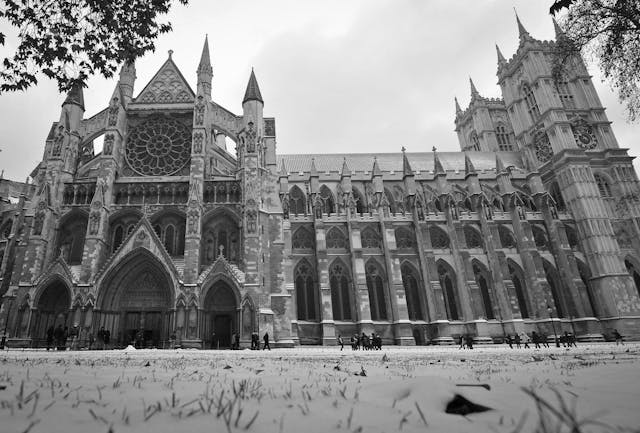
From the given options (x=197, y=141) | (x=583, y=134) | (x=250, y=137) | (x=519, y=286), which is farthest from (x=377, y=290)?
(x=583, y=134)

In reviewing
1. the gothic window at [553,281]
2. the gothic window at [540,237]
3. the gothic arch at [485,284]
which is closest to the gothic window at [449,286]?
the gothic arch at [485,284]

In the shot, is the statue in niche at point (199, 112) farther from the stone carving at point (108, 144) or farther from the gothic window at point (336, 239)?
the gothic window at point (336, 239)

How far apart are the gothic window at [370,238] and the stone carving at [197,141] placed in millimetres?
18102

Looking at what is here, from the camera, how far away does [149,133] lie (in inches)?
1099

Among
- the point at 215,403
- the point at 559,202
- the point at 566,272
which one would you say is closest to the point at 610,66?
the point at 215,403

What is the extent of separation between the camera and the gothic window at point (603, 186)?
41938 millimetres

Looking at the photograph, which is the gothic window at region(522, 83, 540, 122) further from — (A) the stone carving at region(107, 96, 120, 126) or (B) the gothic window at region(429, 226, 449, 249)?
(A) the stone carving at region(107, 96, 120, 126)

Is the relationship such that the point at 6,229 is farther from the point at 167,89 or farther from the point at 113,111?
the point at 167,89

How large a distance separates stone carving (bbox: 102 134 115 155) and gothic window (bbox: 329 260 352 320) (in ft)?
67.9

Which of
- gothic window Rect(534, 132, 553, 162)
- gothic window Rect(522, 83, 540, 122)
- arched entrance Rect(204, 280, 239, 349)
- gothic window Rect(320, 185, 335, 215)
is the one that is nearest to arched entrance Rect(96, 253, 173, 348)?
arched entrance Rect(204, 280, 239, 349)

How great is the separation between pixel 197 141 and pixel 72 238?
10722 millimetres

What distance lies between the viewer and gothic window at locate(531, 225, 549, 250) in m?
38.0

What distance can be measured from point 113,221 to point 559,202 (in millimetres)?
45828

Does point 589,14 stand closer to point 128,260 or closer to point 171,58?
point 128,260
